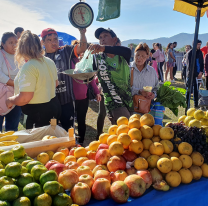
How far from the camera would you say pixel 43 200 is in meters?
1.08

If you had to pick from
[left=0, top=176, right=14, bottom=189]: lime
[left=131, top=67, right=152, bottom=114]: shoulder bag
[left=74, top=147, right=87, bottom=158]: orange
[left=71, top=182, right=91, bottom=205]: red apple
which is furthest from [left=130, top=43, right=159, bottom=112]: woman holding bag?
[left=0, top=176, right=14, bottom=189]: lime

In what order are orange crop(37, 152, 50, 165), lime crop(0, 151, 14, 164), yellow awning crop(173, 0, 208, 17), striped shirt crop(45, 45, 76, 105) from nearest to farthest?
→ lime crop(0, 151, 14, 164), orange crop(37, 152, 50, 165), striped shirt crop(45, 45, 76, 105), yellow awning crop(173, 0, 208, 17)

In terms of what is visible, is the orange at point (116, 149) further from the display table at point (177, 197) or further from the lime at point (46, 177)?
the lime at point (46, 177)

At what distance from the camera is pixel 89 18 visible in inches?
81.9

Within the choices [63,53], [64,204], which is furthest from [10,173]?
[63,53]

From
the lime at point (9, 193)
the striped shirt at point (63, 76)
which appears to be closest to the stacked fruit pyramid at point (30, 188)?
the lime at point (9, 193)

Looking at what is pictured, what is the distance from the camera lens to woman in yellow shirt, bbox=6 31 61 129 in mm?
2006

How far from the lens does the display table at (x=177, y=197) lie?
1298mm

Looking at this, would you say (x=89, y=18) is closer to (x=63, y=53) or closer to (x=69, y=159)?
(x=63, y=53)

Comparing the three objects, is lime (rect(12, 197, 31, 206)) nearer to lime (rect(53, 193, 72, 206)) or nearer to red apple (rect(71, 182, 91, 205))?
lime (rect(53, 193, 72, 206))

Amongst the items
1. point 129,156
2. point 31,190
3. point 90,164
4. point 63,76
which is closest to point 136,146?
point 129,156

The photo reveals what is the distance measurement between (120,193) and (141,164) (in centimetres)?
36

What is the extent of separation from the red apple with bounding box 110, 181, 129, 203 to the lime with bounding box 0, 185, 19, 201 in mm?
596

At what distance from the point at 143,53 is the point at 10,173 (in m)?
2.36
